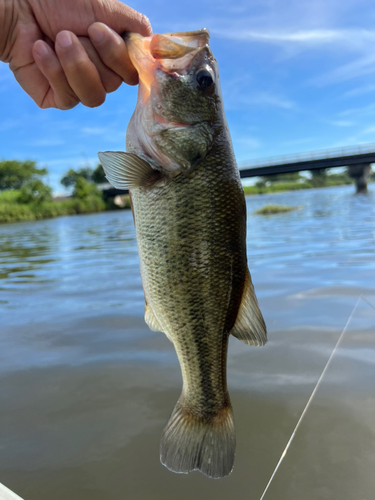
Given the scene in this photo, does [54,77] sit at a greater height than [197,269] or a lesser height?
greater

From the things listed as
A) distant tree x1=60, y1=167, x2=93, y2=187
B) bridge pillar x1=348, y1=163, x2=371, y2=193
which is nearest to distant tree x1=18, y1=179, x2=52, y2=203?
distant tree x1=60, y1=167, x2=93, y2=187

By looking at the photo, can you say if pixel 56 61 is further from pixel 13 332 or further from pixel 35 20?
pixel 13 332

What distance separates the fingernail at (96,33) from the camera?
208 centimetres

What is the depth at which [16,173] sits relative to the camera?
7844 cm

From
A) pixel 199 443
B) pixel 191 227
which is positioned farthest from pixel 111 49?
pixel 199 443

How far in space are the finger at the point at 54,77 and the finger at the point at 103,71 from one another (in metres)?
0.19

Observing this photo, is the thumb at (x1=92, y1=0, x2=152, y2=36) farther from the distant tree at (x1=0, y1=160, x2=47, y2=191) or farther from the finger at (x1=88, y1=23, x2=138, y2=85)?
the distant tree at (x1=0, y1=160, x2=47, y2=191)

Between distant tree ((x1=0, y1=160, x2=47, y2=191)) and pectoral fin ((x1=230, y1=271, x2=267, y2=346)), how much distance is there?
83.8m

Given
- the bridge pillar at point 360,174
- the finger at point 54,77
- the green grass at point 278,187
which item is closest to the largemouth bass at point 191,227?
the finger at point 54,77

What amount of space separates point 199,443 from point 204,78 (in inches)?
75.2

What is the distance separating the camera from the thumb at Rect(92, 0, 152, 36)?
2141mm

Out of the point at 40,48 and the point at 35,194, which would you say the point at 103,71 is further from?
the point at 35,194

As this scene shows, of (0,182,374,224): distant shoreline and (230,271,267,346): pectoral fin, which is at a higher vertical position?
(0,182,374,224): distant shoreline

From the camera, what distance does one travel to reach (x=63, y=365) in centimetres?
365
